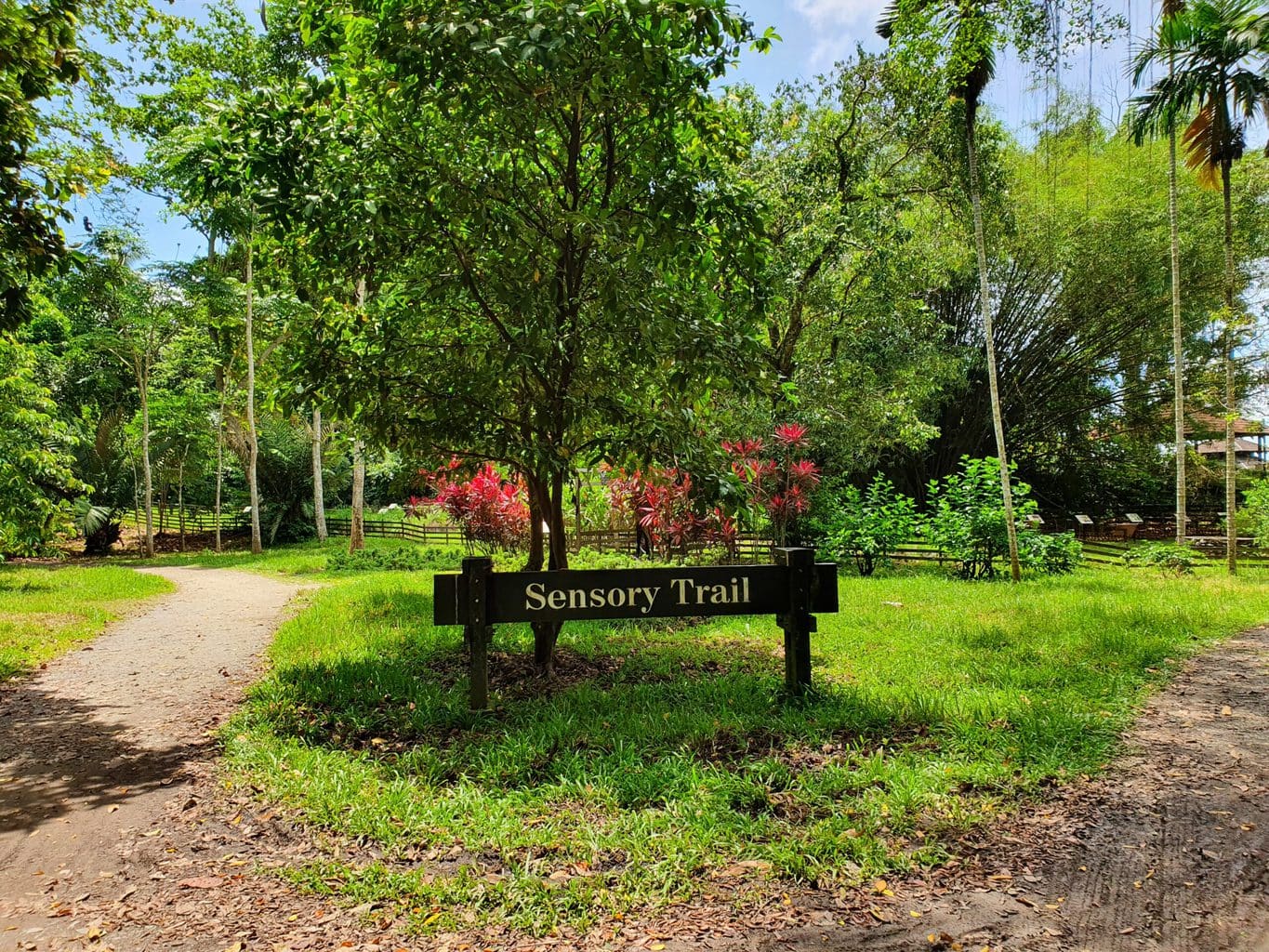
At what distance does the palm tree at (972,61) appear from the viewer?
988 centimetres

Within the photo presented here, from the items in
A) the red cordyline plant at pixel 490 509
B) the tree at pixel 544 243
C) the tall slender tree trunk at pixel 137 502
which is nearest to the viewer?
the tree at pixel 544 243

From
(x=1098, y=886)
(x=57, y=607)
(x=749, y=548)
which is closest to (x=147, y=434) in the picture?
(x=57, y=607)

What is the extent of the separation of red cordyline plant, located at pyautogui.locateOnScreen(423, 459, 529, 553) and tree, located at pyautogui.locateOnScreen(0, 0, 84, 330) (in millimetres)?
5764

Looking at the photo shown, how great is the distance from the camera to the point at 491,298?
4914 mm

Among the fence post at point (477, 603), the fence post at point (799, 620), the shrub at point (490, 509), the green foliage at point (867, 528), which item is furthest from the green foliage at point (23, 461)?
the green foliage at point (867, 528)

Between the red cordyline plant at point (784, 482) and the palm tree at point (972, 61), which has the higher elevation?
the palm tree at point (972, 61)

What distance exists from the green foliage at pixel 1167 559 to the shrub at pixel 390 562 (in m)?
12.1

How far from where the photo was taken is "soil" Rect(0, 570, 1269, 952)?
8.01 feet

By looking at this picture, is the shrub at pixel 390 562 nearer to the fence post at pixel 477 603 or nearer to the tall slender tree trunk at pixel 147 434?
the tall slender tree trunk at pixel 147 434

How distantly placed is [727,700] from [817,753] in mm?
994

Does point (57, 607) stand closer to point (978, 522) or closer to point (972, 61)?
point (978, 522)

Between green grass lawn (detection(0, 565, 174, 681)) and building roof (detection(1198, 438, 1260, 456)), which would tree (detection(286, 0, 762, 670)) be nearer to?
green grass lawn (detection(0, 565, 174, 681))

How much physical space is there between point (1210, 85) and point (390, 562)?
16.1 meters

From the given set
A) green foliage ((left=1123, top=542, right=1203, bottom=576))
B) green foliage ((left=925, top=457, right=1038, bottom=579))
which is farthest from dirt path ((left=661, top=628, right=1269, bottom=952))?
green foliage ((left=1123, top=542, right=1203, bottom=576))
